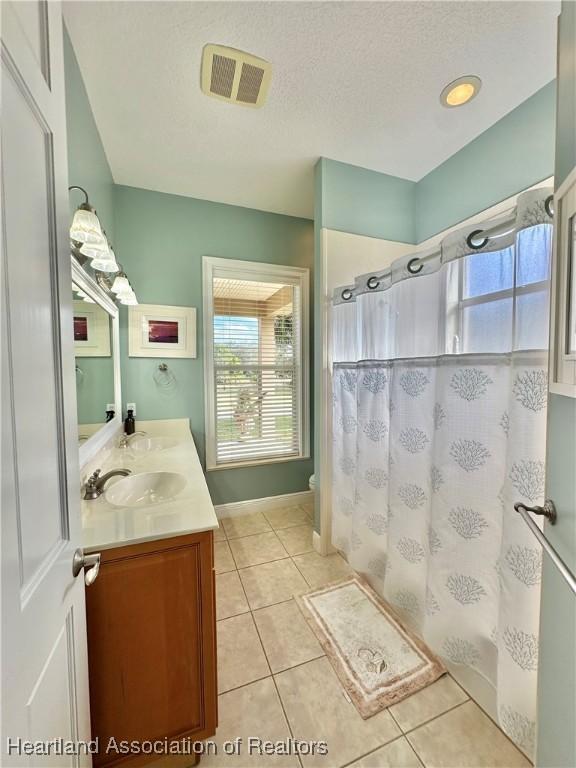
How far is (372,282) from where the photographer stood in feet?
5.67

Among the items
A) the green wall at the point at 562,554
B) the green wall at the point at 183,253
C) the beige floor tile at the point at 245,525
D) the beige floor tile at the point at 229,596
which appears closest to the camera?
the green wall at the point at 562,554

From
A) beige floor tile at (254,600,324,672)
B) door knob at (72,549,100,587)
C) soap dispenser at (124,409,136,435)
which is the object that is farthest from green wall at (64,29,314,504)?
door knob at (72,549,100,587)

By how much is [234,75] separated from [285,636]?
9.01ft

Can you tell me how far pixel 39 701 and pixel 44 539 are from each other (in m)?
0.28

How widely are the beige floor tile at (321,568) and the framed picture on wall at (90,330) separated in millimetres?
1876

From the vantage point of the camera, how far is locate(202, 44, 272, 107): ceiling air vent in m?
1.28

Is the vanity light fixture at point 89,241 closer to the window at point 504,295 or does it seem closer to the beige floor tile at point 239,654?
the window at point 504,295

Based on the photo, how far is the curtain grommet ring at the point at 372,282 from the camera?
1.71 m

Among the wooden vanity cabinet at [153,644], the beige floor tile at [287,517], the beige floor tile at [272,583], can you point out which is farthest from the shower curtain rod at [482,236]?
the beige floor tile at [287,517]

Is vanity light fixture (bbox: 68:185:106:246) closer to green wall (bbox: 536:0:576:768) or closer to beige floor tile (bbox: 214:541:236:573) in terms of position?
green wall (bbox: 536:0:576:768)

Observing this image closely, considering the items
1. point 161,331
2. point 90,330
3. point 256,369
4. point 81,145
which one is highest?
point 81,145

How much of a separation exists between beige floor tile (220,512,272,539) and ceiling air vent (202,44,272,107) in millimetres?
2829

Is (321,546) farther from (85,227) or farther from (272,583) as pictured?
(85,227)

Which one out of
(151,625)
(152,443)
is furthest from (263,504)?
(151,625)
